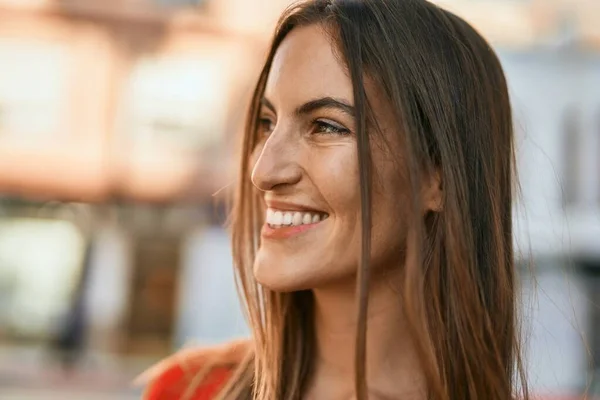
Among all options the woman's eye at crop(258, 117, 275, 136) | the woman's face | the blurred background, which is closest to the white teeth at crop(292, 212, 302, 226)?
the woman's face

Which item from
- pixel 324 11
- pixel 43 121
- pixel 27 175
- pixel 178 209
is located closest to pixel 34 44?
pixel 43 121

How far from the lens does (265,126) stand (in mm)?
2088

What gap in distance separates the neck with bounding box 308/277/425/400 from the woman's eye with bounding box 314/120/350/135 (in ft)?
1.12

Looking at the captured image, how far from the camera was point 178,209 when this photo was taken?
40.4 feet

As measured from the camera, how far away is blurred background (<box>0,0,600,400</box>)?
1203cm

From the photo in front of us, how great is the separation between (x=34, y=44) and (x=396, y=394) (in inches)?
448

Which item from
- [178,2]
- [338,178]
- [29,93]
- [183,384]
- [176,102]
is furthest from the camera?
[178,2]

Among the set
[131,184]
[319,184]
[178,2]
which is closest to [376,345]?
[319,184]

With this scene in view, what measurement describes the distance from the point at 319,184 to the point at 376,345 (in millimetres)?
412

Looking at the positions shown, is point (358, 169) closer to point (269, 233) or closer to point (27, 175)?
point (269, 233)

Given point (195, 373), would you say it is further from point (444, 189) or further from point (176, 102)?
point (176, 102)

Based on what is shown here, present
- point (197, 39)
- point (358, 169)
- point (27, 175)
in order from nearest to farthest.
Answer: point (358, 169) < point (27, 175) < point (197, 39)

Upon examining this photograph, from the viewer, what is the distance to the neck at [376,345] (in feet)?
6.30

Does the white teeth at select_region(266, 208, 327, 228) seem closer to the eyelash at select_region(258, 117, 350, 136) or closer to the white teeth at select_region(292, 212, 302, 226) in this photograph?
the white teeth at select_region(292, 212, 302, 226)
